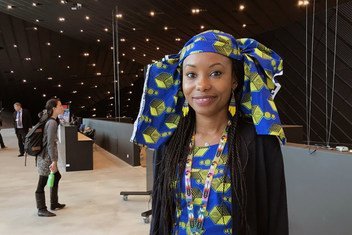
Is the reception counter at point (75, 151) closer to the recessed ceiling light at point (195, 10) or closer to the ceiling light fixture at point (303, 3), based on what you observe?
the recessed ceiling light at point (195, 10)

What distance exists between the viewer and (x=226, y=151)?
3.85ft

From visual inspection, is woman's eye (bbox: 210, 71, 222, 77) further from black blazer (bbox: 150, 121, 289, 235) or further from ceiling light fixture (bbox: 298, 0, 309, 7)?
ceiling light fixture (bbox: 298, 0, 309, 7)

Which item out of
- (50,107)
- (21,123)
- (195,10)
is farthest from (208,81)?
(195,10)

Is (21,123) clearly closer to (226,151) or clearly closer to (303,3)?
(303,3)

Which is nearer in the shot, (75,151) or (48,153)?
(48,153)

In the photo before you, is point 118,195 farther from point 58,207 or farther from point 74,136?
point 74,136

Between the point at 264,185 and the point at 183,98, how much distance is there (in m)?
0.42

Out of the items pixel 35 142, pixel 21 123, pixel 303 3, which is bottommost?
pixel 35 142

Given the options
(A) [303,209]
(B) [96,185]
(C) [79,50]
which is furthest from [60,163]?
(C) [79,50]

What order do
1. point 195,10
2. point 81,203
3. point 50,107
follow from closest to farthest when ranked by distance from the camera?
point 50,107 → point 81,203 → point 195,10

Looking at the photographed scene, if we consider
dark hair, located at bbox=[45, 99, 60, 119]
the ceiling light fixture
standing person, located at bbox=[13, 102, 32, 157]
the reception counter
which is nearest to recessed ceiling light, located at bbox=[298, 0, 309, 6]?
the ceiling light fixture

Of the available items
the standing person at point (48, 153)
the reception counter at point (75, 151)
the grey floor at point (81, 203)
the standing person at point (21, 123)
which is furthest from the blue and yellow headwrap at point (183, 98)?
the standing person at point (21, 123)

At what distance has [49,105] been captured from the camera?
4793 mm

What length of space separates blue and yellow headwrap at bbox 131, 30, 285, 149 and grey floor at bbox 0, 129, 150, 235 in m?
3.02
